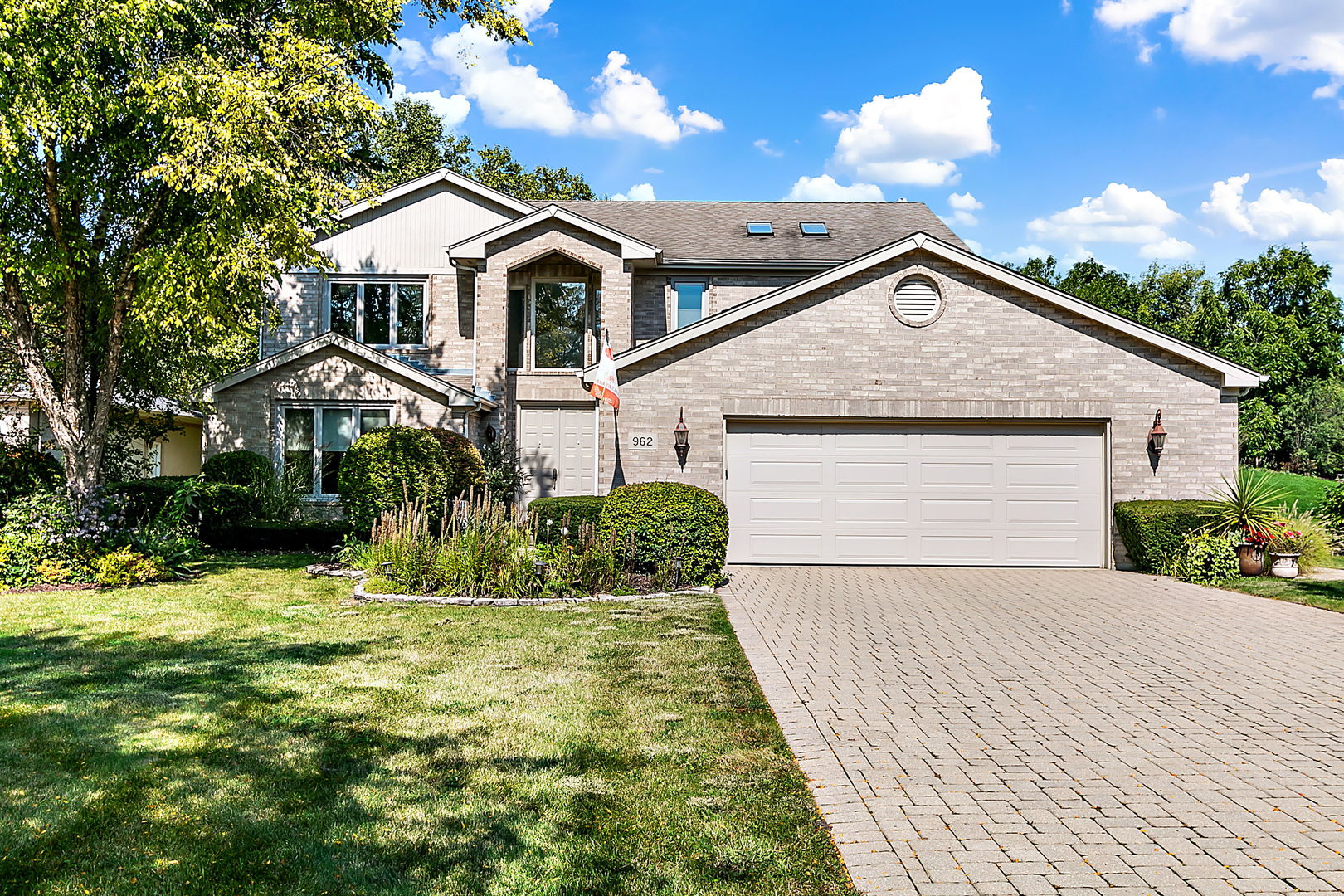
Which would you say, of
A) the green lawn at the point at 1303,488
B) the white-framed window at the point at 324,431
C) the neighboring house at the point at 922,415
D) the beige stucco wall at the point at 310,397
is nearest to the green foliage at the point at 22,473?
the beige stucco wall at the point at 310,397

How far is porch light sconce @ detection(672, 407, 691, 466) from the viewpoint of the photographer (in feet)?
45.8

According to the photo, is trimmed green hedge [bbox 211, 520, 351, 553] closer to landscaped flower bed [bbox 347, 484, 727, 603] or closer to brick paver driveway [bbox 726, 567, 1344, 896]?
landscaped flower bed [bbox 347, 484, 727, 603]

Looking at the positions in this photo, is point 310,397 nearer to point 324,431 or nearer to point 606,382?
point 324,431

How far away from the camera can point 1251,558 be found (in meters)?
13.0

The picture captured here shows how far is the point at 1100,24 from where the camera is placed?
589 inches

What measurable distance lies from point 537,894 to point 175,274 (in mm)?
10870

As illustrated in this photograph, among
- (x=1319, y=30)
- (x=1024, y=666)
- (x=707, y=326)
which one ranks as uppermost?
(x=1319, y=30)

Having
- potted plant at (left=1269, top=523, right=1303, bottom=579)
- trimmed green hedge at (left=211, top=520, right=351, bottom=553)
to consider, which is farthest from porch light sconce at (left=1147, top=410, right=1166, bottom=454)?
trimmed green hedge at (left=211, top=520, right=351, bottom=553)

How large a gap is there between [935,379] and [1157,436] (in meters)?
3.64

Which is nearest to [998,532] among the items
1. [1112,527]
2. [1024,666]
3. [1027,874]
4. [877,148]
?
[1112,527]

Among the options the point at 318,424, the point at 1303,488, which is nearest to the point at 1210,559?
the point at 1303,488

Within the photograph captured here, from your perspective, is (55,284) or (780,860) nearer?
(780,860)

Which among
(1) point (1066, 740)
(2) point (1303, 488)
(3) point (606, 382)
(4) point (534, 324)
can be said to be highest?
(4) point (534, 324)

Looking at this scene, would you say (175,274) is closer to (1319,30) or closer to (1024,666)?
(1024,666)
